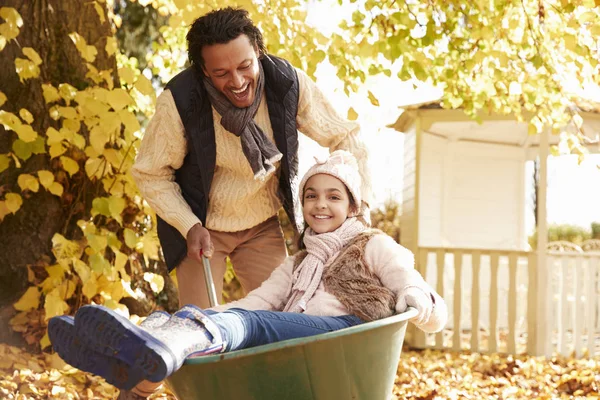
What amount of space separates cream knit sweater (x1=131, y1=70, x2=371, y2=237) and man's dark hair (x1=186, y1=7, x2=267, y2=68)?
7.9 inches

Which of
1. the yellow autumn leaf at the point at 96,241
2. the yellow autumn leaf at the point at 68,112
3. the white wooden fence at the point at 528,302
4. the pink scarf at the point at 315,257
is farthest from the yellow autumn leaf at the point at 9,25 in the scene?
the white wooden fence at the point at 528,302

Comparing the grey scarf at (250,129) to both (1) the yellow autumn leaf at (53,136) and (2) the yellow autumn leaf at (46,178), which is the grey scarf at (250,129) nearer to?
(1) the yellow autumn leaf at (53,136)

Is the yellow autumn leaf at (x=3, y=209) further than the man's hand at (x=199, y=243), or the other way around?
the yellow autumn leaf at (x=3, y=209)

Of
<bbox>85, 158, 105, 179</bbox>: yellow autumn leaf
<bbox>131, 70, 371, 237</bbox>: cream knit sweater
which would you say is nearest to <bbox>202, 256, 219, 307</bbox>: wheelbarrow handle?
<bbox>131, 70, 371, 237</bbox>: cream knit sweater

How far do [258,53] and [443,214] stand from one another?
649 cm

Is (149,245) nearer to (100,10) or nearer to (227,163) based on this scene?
(100,10)

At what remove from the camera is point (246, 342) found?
6.49ft

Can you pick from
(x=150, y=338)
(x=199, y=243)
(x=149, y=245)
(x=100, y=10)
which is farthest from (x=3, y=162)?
(x=150, y=338)

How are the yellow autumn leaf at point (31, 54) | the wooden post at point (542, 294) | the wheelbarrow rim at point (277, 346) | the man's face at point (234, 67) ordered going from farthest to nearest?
the wooden post at point (542, 294) → the yellow autumn leaf at point (31, 54) → the man's face at point (234, 67) → the wheelbarrow rim at point (277, 346)

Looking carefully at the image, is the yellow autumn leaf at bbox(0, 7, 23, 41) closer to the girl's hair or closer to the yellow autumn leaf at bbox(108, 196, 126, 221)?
the yellow autumn leaf at bbox(108, 196, 126, 221)

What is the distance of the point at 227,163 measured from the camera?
2.78m

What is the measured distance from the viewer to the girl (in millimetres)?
1688

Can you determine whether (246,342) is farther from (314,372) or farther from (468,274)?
(468,274)

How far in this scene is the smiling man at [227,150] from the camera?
102 inches
